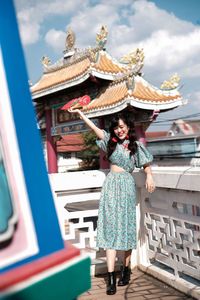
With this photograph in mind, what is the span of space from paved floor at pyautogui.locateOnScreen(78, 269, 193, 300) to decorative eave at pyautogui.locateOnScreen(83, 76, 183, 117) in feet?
27.7

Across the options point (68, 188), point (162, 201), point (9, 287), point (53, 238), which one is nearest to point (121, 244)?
point (162, 201)

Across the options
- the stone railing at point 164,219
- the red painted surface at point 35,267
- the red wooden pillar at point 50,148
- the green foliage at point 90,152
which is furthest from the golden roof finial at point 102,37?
the green foliage at point 90,152

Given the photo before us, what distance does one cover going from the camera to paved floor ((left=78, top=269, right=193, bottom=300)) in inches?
120

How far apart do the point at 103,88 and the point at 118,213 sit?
10.4m

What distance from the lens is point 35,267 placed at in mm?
1067

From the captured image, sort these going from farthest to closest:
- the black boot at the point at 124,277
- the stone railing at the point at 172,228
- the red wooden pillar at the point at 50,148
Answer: the red wooden pillar at the point at 50,148, the black boot at the point at 124,277, the stone railing at the point at 172,228

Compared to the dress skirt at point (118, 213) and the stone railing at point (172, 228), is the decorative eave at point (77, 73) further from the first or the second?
the dress skirt at point (118, 213)

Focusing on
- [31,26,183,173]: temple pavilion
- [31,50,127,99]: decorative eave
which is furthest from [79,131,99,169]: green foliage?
[31,26,183,173]: temple pavilion

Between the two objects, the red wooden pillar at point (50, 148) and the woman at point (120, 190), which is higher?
the red wooden pillar at point (50, 148)

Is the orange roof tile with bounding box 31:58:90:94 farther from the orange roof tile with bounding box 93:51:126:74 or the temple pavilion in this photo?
the orange roof tile with bounding box 93:51:126:74

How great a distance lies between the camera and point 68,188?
3.86 metres

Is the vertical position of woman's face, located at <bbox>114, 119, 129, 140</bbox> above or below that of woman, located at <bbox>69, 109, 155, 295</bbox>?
above

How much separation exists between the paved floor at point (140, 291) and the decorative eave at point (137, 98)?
843 centimetres

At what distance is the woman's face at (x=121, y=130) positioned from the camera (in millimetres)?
3204
